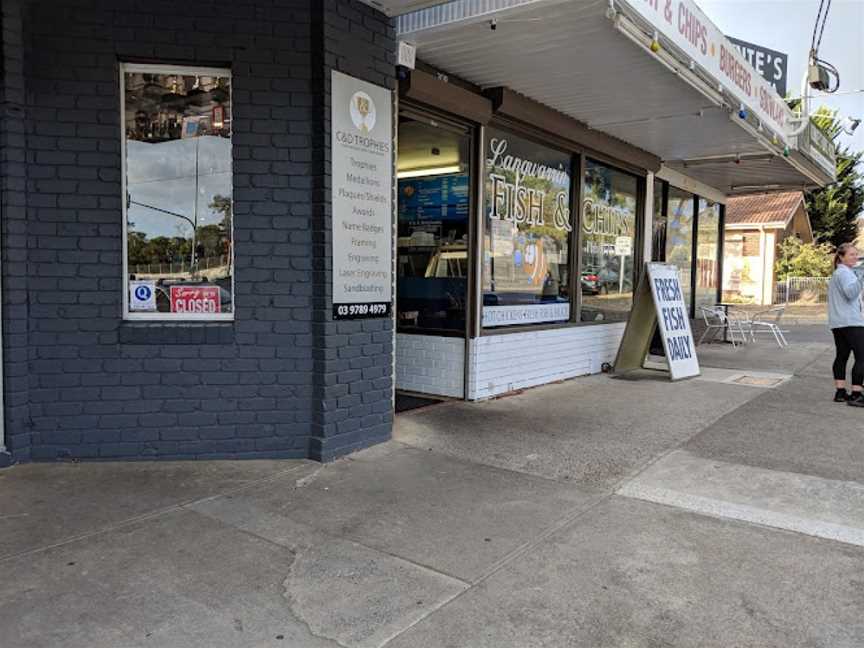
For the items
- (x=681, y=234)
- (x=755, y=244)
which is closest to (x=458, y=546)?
(x=681, y=234)

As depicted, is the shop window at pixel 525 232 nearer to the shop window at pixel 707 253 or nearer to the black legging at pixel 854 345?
the black legging at pixel 854 345

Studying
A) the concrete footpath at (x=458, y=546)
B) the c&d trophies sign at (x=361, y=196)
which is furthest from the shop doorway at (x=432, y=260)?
the c&d trophies sign at (x=361, y=196)

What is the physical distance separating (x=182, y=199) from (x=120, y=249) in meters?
0.56

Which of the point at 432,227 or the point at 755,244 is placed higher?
the point at 755,244

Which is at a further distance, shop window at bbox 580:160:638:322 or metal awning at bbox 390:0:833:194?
shop window at bbox 580:160:638:322

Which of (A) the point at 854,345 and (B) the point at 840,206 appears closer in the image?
(A) the point at 854,345

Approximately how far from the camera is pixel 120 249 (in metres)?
4.75

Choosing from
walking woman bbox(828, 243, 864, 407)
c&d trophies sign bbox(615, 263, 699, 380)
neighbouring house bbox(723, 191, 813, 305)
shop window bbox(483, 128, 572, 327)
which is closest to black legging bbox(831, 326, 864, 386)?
walking woman bbox(828, 243, 864, 407)

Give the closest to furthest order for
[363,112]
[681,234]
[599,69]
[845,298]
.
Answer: [363,112] → [599,69] → [845,298] → [681,234]

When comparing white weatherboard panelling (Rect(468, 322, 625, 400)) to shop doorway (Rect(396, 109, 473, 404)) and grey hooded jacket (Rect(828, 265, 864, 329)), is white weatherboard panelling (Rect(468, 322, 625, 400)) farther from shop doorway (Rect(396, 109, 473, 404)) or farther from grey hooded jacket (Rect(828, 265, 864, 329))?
grey hooded jacket (Rect(828, 265, 864, 329))

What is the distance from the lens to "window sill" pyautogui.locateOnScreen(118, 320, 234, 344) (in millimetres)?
4773

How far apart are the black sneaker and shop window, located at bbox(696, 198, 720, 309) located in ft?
20.8

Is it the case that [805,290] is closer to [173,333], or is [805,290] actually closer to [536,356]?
[536,356]

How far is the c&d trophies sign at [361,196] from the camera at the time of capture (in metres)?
4.90
